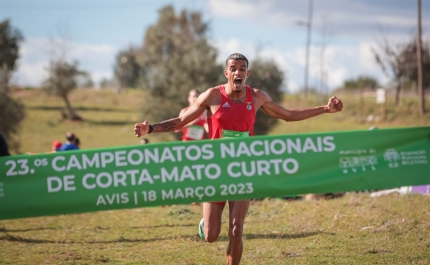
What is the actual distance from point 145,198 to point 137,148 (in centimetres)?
53

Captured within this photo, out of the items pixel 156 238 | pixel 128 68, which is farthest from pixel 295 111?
pixel 128 68

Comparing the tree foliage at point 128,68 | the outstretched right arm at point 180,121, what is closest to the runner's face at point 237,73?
the outstretched right arm at point 180,121

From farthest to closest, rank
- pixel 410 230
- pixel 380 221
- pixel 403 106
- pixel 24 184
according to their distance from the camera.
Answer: pixel 403 106
pixel 380 221
pixel 410 230
pixel 24 184

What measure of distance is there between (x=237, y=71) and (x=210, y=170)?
124 centimetres

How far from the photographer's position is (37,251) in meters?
8.74

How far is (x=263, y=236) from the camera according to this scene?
9023 mm

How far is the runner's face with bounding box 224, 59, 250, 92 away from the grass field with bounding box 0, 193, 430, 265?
7.76ft

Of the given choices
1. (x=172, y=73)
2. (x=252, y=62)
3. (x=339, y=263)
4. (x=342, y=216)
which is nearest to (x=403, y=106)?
(x=252, y=62)

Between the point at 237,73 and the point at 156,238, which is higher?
the point at 237,73

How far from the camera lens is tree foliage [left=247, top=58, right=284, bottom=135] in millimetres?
34566

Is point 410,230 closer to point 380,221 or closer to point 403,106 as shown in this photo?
point 380,221

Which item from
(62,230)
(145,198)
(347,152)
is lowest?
(62,230)

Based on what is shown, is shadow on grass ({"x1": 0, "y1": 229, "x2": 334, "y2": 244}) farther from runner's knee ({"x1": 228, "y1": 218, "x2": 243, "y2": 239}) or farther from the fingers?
the fingers

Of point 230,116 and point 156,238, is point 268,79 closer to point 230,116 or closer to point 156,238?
point 156,238
